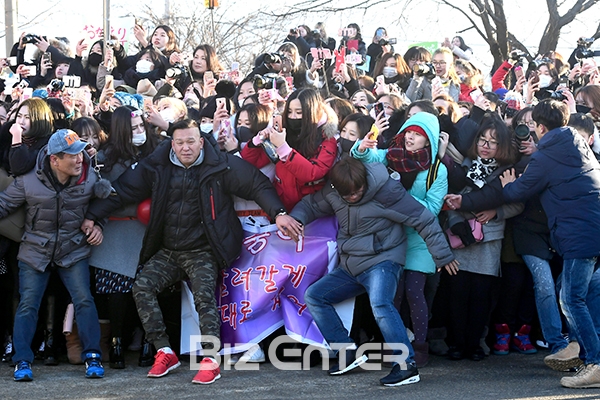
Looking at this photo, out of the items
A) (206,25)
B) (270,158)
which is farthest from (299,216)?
(206,25)

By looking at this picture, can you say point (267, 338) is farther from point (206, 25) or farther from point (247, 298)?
point (206, 25)

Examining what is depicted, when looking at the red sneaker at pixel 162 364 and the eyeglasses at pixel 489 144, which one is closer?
the red sneaker at pixel 162 364

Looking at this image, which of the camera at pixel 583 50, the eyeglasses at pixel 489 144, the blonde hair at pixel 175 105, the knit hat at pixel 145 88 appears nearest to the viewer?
the eyeglasses at pixel 489 144

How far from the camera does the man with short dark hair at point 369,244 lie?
21.0 ft

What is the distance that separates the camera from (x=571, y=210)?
20.6 ft

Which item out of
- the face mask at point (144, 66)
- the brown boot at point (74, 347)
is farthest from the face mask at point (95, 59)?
the brown boot at point (74, 347)

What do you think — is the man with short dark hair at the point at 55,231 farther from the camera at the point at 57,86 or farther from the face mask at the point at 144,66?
the face mask at the point at 144,66

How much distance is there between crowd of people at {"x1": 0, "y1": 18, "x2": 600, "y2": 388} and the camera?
6.44 metres

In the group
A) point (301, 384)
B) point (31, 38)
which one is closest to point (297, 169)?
point (301, 384)

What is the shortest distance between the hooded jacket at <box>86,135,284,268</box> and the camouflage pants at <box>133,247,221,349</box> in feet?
0.37

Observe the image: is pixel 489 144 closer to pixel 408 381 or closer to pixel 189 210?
pixel 408 381

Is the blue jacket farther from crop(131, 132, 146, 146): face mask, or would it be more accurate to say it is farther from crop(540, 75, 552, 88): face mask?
crop(540, 75, 552, 88): face mask

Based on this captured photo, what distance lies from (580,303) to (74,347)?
3.77m

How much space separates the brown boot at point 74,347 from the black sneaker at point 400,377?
2.36m
